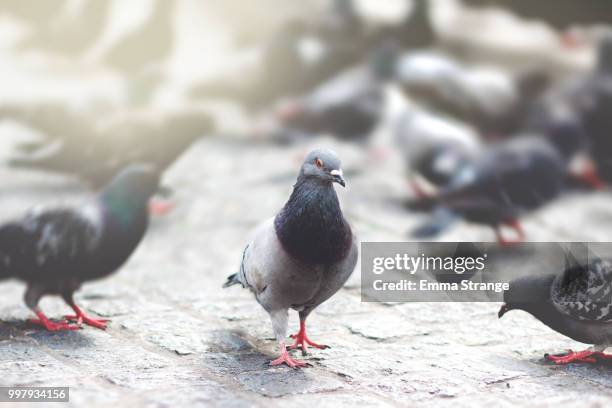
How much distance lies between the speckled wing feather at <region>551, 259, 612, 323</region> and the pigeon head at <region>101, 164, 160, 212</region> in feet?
5.74

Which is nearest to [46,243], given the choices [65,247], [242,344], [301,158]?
[65,247]

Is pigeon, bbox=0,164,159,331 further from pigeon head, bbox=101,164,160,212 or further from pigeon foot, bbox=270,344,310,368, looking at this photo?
pigeon foot, bbox=270,344,310,368

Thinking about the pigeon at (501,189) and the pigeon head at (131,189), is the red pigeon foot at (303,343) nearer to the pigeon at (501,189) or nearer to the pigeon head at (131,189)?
the pigeon head at (131,189)

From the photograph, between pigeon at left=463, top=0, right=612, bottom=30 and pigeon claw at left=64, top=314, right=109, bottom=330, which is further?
pigeon at left=463, top=0, right=612, bottom=30

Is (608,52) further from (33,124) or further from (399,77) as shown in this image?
(33,124)

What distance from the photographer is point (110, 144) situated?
5035 mm

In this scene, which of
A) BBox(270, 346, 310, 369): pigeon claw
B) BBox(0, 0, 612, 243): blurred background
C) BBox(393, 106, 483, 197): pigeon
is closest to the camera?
BBox(270, 346, 310, 369): pigeon claw

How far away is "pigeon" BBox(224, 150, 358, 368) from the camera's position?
311 cm

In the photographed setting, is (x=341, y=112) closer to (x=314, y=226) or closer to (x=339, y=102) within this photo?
(x=339, y=102)

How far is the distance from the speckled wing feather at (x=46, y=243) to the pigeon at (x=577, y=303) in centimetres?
180

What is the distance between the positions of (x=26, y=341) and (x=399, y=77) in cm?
454

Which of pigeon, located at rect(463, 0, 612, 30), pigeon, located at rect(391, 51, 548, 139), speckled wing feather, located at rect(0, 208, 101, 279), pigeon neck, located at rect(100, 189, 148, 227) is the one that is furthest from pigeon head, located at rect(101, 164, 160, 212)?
pigeon, located at rect(463, 0, 612, 30)

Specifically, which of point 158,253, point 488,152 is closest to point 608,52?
point 488,152

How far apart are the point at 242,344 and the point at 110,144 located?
1.99 meters
